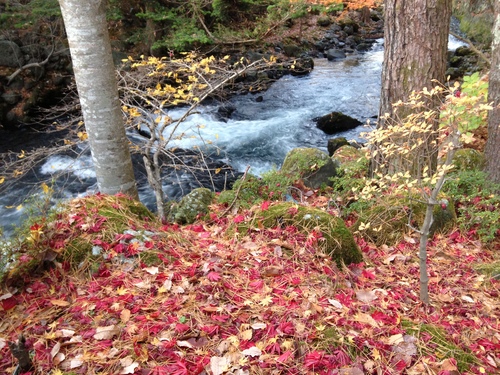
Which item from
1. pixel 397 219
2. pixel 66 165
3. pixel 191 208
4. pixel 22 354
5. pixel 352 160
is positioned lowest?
pixel 66 165

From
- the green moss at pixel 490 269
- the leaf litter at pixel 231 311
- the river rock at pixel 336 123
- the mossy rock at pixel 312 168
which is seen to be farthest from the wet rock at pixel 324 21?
the leaf litter at pixel 231 311

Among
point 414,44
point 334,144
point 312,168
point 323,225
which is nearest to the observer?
point 323,225

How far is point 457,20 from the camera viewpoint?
1972cm

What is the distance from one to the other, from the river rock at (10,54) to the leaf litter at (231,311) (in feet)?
40.6

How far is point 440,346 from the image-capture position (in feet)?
7.57

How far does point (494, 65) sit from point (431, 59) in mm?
750

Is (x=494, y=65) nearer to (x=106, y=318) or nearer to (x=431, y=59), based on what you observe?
(x=431, y=59)

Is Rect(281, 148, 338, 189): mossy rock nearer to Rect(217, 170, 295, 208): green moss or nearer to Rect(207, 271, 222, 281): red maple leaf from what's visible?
Rect(217, 170, 295, 208): green moss

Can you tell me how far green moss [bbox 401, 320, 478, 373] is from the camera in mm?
2252

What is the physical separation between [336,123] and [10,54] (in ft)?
36.5

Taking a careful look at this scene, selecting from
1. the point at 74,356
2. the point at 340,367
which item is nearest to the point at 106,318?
the point at 74,356

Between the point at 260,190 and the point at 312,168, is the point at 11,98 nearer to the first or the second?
the point at 260,190

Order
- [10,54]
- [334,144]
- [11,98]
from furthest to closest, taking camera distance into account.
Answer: [10,54], [11,98], [334,144]

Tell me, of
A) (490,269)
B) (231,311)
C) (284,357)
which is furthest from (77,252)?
(490,269)
